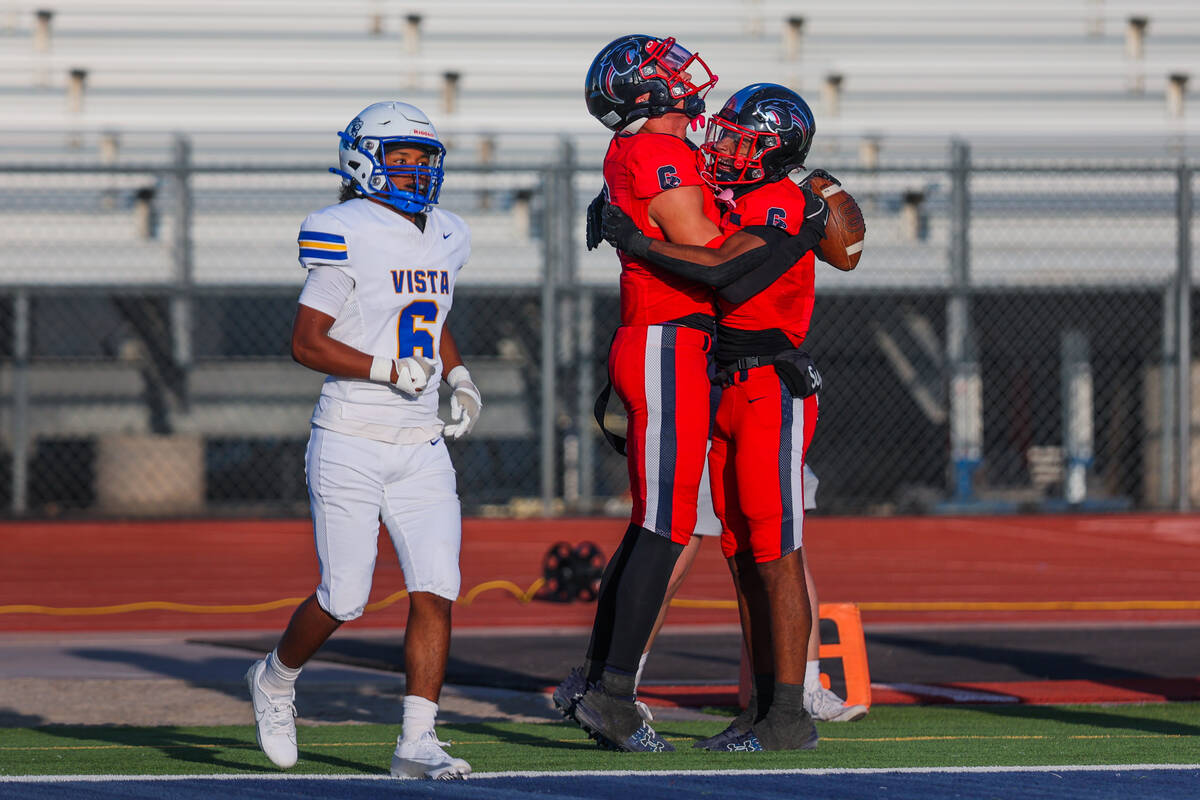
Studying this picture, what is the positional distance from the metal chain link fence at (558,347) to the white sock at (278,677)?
637cm

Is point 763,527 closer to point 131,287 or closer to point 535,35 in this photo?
point 131,287

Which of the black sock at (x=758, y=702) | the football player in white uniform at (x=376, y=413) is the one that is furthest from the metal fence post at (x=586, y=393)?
the football player in white uniform at (x=376, y=413)

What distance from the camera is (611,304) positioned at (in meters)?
11.8

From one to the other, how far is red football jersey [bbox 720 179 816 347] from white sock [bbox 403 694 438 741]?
4.44 feet

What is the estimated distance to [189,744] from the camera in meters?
4.66

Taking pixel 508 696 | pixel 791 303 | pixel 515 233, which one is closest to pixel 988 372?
pixel 515 233

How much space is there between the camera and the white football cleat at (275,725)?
3893 millimetres

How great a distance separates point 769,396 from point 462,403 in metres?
0.85

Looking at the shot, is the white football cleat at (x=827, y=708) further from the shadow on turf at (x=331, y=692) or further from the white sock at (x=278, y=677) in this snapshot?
the white sock at (x=278, y=677)

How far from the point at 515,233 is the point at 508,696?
284 inches

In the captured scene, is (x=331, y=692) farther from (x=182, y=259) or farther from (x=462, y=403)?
(x=182, y=259)

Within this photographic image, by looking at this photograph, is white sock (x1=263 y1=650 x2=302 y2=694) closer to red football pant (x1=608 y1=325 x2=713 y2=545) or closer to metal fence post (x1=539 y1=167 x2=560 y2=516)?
red football pant (x1=608 y1=325 x2=713 y2=545)

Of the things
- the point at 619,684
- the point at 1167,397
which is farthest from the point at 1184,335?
the point at 619,684

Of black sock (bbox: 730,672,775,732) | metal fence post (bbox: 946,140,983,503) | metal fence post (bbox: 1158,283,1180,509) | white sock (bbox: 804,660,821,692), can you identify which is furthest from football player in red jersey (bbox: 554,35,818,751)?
metal fence post (bbox: 1158,283,1180,509)
